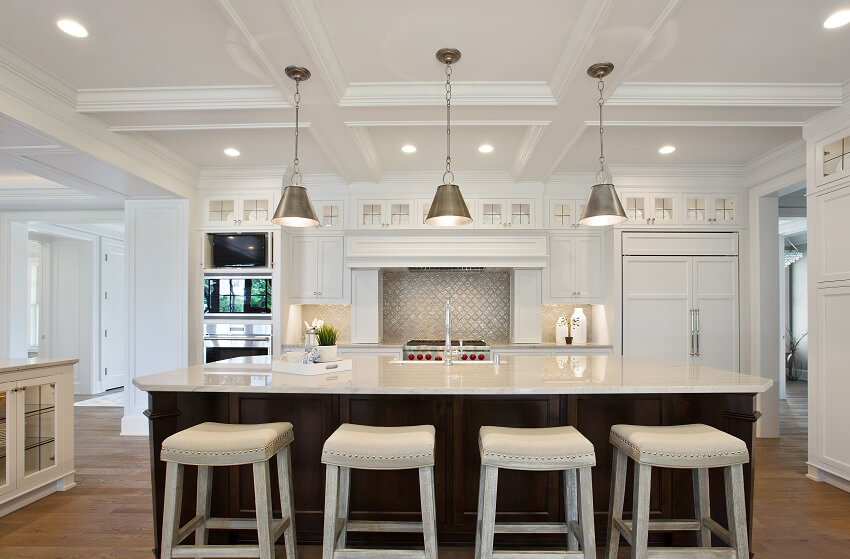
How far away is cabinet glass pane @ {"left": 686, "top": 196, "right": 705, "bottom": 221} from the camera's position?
16.4 ft

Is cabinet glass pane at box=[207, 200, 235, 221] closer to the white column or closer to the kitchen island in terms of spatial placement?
the white column

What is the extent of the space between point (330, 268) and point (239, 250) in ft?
3.08

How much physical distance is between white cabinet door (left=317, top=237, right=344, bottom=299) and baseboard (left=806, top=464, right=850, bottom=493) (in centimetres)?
431

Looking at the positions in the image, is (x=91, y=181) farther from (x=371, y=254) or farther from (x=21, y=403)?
(x=371, y=254)

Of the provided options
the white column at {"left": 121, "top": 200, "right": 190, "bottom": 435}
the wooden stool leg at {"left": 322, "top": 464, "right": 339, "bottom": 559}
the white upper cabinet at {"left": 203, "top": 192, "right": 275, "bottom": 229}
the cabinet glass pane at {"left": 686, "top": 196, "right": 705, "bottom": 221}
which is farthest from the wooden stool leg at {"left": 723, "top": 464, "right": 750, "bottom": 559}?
the white column at {"left": 121, "top": 200, "right": 190, "bottom": 435}

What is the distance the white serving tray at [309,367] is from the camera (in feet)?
8.27

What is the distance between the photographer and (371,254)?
5.15m

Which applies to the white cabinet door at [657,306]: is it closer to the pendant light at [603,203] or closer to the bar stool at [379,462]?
the pendant light at [603,203]

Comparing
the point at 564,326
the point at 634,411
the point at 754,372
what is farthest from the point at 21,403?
the point at 754,372

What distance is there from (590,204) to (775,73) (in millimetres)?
1504

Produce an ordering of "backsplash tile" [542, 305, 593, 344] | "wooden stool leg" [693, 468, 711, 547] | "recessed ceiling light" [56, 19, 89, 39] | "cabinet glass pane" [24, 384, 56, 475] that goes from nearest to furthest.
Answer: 1. "wooden stool leg" [693, 468, 711, 547]
2. "recessed ceiling light" [56, 19, 89, 39]
3. "cabinet glass pane" [24, 384, 56, 475]
4. "backsplash tile" [542, 305, 593, 344]

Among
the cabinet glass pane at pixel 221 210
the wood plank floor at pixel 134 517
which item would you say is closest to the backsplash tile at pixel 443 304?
the cabinet glass pane at pixel 221 210

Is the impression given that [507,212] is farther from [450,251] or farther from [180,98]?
[180,98]

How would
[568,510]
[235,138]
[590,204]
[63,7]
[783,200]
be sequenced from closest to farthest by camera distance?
[568,510] → [63,7] → [590,204] → [235,138] → [783,200]
